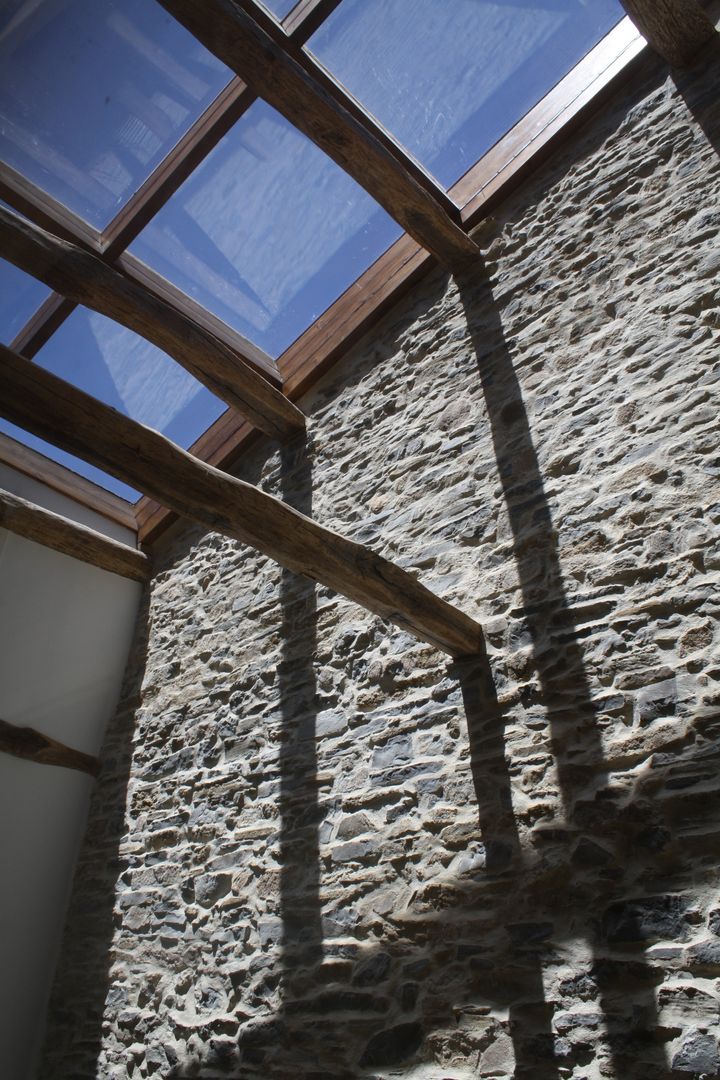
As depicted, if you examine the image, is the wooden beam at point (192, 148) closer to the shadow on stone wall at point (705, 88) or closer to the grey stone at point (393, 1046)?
the shadow on stone wall at point (705, 88)

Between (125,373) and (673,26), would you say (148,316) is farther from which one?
(673,26)

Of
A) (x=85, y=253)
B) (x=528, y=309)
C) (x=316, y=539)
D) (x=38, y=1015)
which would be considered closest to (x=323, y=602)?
(x=316, y=539)

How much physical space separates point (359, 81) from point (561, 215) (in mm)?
1264

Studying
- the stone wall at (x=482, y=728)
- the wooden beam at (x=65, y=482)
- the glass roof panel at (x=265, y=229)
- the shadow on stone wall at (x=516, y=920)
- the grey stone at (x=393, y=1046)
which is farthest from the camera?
the wooden beam at (x=65, y=482)

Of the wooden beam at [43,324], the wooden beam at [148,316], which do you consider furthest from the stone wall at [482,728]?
the wooden beam at [43,324]

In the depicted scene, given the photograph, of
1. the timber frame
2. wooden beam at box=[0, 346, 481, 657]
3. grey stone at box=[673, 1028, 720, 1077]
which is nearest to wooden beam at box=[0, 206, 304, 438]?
the timber frame

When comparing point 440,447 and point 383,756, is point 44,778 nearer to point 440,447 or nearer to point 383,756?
point 383,756

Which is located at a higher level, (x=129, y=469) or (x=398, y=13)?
(x=398, y=13)

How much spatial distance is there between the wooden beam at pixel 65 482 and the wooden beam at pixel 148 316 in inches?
56.4

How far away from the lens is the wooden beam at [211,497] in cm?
211

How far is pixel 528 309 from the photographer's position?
3.77 m

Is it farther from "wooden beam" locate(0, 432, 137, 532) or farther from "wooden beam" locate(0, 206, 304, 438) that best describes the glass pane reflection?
"wooden beam" locate(0, 432, 137, 532)

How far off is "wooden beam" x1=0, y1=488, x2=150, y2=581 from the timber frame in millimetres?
308

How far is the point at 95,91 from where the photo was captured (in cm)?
374
